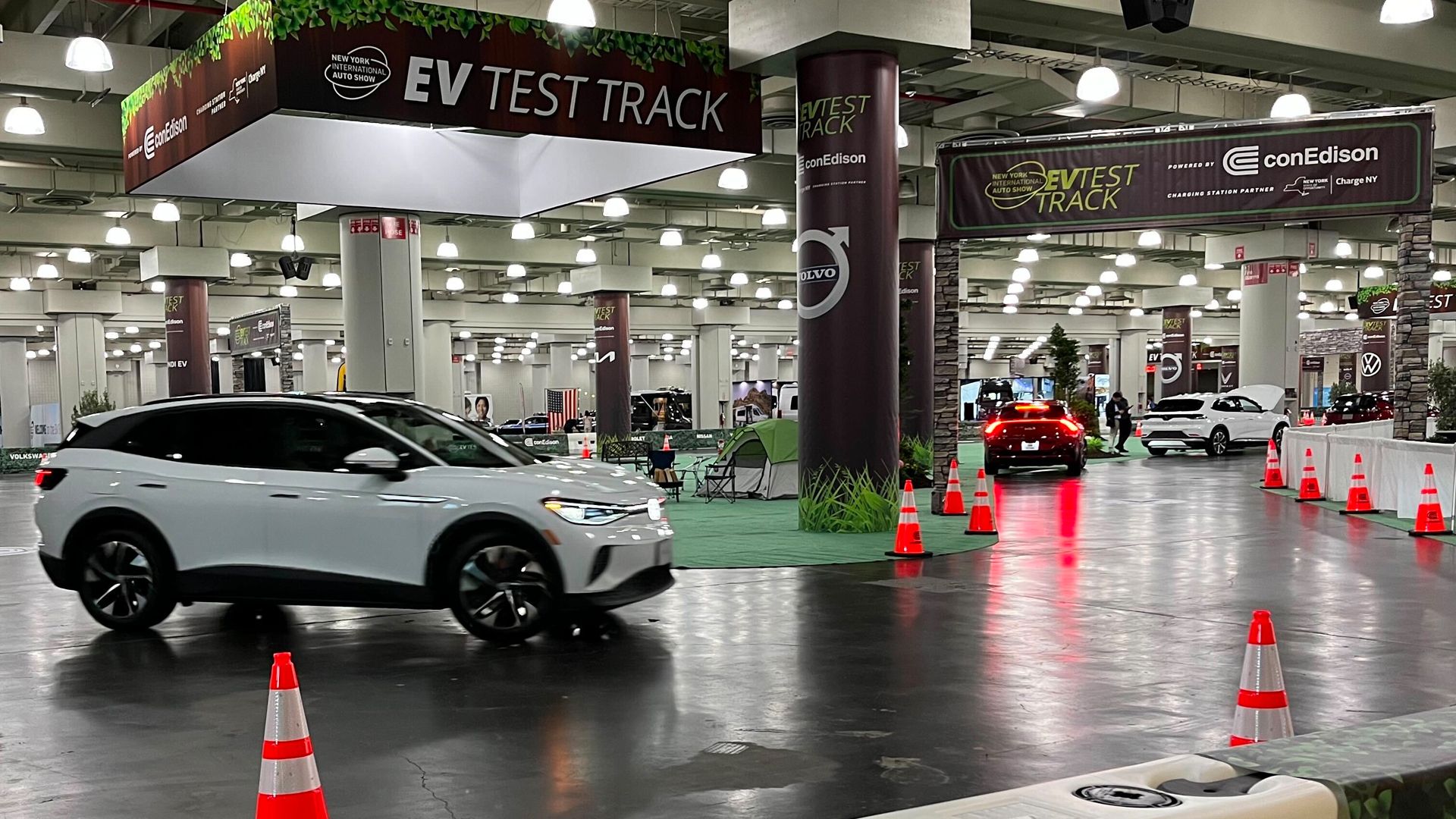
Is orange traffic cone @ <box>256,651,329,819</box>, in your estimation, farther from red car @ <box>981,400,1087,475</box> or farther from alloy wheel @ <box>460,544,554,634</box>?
red car @ <box>981,400,1087,475</box>

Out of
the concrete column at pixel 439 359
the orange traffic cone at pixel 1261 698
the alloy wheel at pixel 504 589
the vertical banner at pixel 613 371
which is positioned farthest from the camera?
the concrete column at pixel 439 359

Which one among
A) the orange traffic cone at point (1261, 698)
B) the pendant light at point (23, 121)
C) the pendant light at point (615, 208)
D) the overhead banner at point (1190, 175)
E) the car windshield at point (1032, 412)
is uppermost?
the pendant light at point (23, 121)

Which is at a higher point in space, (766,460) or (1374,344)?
(1374,344)

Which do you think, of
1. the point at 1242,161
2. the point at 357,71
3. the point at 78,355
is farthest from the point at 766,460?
the point at 78,355

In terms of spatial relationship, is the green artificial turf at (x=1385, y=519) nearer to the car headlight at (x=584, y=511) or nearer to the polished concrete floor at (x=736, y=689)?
the polished concrete floor at (x=736, y=689)

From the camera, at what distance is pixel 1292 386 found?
116ft

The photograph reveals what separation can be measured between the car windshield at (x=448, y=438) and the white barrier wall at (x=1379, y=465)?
1150 cm

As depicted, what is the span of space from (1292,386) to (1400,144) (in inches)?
779

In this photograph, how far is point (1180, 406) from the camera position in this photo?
33719 millimetres

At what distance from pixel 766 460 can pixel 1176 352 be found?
31.3 metres

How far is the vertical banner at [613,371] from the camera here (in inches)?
1553

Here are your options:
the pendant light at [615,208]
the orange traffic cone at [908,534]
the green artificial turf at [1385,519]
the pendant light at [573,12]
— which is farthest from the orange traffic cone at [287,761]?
the pendant light at [615,208]

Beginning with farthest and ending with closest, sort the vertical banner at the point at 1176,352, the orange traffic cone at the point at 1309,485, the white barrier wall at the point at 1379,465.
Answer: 1. the vertical banner at the point at 1176,352
2. the orange traffic cone at the point at 1309,485
3. the white barrier wall at the point at 1379,465

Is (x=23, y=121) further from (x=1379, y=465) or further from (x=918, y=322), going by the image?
(x=918, y=322)
